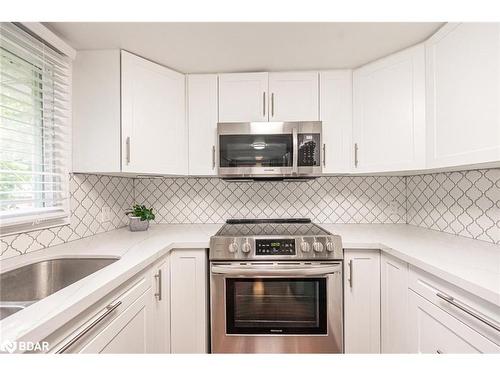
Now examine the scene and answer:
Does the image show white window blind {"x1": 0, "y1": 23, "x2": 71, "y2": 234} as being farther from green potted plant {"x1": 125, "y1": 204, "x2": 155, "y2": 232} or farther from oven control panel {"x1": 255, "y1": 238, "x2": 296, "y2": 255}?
oven control panel {"x1": 255, "y1": 238, "x2": 296, "y2": 255}

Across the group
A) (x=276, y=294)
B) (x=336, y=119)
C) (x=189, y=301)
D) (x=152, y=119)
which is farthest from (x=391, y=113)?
(x=189, y=301)

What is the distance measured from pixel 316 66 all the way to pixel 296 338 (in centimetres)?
187

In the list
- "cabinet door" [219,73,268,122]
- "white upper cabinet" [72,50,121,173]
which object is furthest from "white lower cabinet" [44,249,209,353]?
"cabinet door" [219,73,268,122]

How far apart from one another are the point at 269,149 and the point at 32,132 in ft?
4.67

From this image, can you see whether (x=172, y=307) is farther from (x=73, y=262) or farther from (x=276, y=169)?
(x=276, y=169)

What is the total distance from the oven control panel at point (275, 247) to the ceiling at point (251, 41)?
4.04 ft

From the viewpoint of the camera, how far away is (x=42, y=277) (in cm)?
118

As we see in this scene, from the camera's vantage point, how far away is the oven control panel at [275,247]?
154 cm

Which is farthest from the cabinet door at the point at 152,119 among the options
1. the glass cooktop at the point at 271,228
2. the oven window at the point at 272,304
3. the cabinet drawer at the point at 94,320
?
the oven window at the point at 272,304

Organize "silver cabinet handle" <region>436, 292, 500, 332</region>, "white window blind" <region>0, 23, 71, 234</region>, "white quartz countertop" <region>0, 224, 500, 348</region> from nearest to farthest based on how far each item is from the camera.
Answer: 1. "white quartz countertop" <region>0, 224, 500, 348</region>
2. "silver cabinet handle" <region>436, 292, 500, 332</region>
3. "white window blind" <region>0, 23, 71, 234</region>

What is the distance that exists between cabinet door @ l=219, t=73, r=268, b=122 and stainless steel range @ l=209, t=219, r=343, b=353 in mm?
936

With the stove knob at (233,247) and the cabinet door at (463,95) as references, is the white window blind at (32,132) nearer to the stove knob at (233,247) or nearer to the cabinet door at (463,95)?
the stove knob at (233,247)

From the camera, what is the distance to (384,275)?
58.4 inches

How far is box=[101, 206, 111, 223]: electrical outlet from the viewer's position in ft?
6.00
